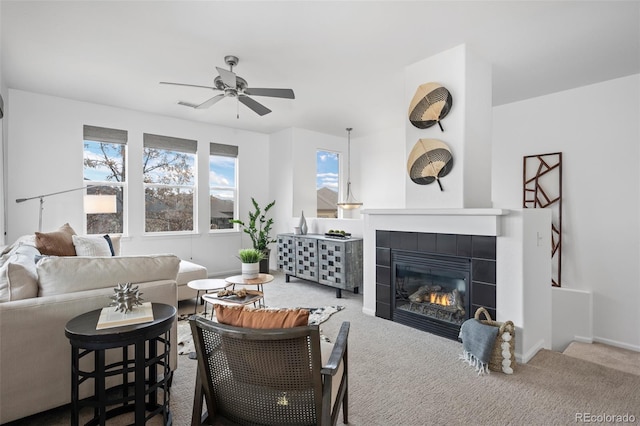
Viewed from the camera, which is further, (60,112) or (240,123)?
(240,123)

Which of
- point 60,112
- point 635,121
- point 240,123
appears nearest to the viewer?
point 635,121

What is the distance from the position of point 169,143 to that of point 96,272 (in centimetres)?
389

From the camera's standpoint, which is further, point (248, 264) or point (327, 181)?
point (327, 181)

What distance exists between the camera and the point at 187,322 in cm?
364

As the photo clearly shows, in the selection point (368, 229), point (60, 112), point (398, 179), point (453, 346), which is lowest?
point (453, 346)

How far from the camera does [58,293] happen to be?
1.91 m

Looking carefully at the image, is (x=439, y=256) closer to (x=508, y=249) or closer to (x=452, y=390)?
(x=508, y=249)

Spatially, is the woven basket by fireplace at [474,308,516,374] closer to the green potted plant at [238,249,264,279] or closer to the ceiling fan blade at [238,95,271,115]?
the green potted plant at [238,249,264,279]

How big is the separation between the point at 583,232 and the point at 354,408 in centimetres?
363

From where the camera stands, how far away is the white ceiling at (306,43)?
8.36 feet

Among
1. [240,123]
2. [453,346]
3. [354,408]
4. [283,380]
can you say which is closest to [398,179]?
[240,123]

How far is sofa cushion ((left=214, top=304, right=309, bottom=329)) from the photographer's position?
4.22 ft

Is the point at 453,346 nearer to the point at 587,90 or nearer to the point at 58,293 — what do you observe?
the point at 58,293

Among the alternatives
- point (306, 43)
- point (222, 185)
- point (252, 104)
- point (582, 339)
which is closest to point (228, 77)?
point (252, 104)
